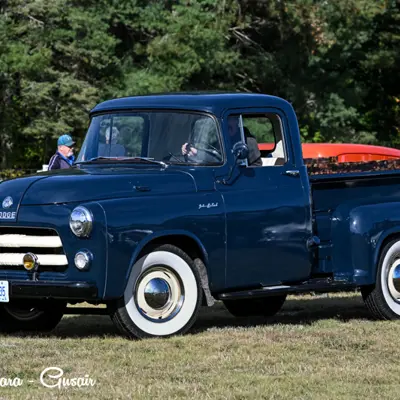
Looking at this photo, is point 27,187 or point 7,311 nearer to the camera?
point 27,187

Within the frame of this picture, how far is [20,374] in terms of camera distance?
795 centimetres

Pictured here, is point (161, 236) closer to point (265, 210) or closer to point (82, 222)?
point (82, 222)

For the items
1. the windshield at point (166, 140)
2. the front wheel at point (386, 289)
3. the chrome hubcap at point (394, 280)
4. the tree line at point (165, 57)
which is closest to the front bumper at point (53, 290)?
the windshield at point (166, 140)

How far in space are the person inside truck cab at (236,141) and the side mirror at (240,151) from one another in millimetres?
58

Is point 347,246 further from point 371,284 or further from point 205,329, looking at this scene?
point 205,329

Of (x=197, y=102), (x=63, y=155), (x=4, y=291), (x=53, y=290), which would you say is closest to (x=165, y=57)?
(x=63, y=155)

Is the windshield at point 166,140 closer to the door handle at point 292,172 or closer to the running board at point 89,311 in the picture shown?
the door handle at point 292,172

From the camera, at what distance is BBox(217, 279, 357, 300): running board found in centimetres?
996

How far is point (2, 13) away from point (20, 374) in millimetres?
33923

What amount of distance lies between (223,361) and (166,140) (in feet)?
7.93

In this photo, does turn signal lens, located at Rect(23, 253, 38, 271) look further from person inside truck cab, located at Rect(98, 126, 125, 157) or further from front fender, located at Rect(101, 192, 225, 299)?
Answer: person inside truck cab, located at Rect(98, 126, 125, 157)

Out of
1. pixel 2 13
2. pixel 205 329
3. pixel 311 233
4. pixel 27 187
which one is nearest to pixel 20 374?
pixel 27 187

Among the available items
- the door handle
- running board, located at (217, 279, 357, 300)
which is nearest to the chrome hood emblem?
running board, located at (217, 279, 357, 300)

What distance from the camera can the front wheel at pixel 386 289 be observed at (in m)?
11.0
